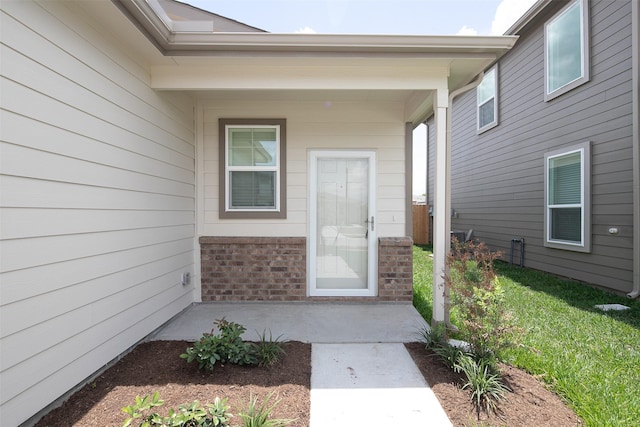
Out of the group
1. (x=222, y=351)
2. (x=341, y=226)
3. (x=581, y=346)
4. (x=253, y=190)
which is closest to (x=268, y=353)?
(x=222, y=351)

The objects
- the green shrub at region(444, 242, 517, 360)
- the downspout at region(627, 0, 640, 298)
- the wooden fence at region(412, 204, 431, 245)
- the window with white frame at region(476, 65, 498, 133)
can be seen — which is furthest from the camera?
the wooden fence at region(412, 204, 431, 245)

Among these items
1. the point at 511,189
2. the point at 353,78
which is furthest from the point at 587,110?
the point at 353,78

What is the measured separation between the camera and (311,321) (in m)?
3.69

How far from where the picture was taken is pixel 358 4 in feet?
14.8

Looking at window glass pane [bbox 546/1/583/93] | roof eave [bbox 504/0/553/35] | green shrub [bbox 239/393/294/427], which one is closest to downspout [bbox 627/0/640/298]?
window glass pane [bbox 546/1/583/93]

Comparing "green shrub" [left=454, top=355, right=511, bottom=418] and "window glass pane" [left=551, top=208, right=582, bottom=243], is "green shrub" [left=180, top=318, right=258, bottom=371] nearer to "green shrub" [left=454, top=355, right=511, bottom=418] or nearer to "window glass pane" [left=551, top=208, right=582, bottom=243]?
"green shrub" [left=454, top=355, right=511, bottom=418]

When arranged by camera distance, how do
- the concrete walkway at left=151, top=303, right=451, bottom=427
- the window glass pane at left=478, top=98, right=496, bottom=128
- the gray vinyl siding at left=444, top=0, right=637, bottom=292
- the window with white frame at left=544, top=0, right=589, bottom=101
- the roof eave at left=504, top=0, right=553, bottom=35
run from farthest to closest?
the window glass pane at left=478, top=98, right=496, bottom=128 < the roof eave at left=504, top=0, right=553, bottom=35 < the window with white frame at left=544, top=0, right=589, bottom=101 < the gray vinyl siding at left=444, top=0, right=637, bottom=292 < the concrete walkway at left=151, top=303, right=451, bottom=427

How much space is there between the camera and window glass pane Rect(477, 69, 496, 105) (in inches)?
304

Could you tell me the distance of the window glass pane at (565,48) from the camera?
5.34m

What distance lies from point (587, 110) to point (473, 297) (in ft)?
15.3

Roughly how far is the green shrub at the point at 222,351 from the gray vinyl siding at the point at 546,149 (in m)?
5.28

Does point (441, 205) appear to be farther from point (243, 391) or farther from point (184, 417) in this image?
point (184, 417)

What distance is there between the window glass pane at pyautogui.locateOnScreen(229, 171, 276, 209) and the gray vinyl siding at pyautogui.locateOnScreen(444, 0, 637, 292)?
4.97 m

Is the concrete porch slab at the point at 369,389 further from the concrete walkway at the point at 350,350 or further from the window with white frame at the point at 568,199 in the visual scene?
the window with white frame at the point at 568,199
